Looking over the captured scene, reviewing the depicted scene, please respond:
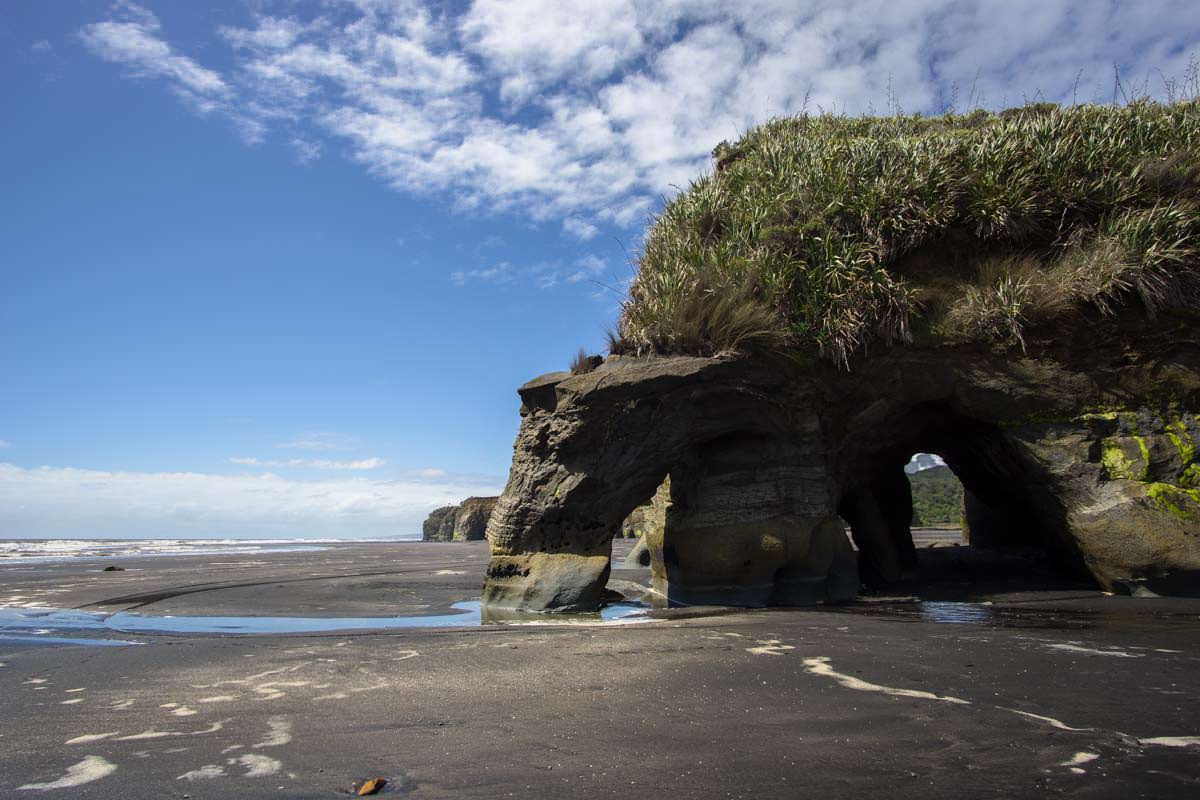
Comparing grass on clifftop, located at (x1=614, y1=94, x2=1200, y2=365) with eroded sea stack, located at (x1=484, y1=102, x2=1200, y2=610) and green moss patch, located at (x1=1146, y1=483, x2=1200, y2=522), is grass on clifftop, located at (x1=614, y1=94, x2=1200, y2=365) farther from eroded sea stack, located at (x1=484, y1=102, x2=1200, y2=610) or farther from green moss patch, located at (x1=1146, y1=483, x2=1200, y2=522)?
green moss patch, located at (x1=1146, y1=483, x2=1200, y2=522)

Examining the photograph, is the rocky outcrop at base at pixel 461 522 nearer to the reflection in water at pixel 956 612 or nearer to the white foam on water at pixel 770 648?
the reflection in water at pixel 956 612

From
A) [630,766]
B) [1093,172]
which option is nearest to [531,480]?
[630,766]

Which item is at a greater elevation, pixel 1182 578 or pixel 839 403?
pixel 839 403

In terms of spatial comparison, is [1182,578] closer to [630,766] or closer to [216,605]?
[630,766]

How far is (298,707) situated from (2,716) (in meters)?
1.85

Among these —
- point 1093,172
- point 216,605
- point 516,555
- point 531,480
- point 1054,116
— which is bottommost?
point 216,605

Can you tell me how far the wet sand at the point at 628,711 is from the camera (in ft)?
11.2

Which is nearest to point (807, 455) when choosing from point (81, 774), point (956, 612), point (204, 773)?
point (956, 612)

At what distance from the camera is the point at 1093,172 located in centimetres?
1106

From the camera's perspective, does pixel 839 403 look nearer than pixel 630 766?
No

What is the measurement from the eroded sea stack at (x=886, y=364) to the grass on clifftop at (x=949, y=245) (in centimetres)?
4

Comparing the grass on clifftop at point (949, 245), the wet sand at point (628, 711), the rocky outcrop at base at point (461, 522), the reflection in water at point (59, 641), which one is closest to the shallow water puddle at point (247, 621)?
the reflection in water at point (59, 641)

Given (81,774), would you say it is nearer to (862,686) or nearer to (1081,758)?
(862,686)

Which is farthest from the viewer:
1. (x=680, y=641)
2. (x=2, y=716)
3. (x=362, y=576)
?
(x=362, y=576)
